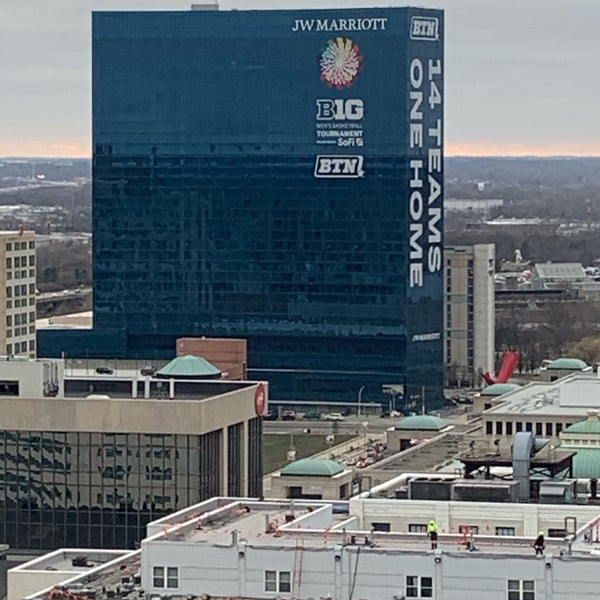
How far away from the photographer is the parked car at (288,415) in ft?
611

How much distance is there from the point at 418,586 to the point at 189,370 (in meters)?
65.6

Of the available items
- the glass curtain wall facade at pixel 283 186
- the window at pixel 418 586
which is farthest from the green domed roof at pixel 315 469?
the window at pixel 418 586

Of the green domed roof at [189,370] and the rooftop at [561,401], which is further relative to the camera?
the rooftop at [561,401]

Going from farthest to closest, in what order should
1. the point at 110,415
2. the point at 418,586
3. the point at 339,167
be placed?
the point at 339,167 → the point at 110,415 → the point at 418,586

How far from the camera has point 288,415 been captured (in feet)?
616

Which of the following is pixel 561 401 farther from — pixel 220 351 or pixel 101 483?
pixel 220 351

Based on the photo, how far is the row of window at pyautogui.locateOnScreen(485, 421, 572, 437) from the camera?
119 metres

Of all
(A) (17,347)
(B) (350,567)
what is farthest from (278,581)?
(A) (17,347)

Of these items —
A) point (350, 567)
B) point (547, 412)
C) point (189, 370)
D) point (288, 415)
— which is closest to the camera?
point (350, 567)

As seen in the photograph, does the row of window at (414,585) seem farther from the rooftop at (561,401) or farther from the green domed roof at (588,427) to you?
the rooftop at (561,401)

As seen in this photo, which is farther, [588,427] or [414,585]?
[588,427]

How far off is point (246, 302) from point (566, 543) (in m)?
140

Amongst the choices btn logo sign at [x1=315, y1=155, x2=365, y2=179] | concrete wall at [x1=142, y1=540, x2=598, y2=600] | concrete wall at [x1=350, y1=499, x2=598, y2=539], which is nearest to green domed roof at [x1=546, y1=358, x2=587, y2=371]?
btn logo sign at [x1=315, y1=155, x2=365, y2=179]

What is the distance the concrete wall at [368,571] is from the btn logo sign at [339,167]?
136795 millimetres
